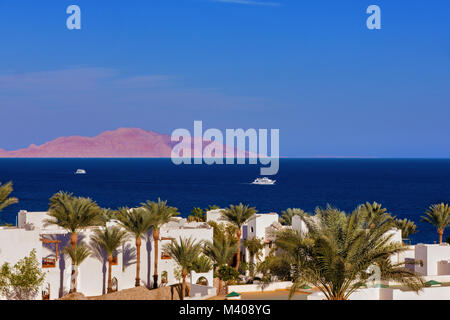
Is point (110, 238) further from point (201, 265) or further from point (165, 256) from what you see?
point (165, 256)

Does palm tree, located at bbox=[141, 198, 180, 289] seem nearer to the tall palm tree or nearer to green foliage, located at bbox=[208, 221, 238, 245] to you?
the tall palm tree

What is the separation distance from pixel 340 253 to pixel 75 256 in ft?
58.1

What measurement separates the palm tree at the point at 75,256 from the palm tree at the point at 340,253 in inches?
636

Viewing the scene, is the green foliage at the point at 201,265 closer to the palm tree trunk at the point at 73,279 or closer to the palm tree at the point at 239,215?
the palm tree trunk at the point at 73,279

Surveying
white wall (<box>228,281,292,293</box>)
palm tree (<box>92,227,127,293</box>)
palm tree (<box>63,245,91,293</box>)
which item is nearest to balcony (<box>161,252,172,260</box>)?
palm tree (<box>92,227,127,293</box>)

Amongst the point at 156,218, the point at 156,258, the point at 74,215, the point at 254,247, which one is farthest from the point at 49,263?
the point at 254,247

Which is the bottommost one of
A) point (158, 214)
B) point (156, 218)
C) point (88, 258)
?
point (88, 258)

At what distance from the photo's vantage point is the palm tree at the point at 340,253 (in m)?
17.2

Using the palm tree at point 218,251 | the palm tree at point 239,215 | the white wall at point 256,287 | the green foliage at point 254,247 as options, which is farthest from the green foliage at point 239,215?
the white wall at point 256,287

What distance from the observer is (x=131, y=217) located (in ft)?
111

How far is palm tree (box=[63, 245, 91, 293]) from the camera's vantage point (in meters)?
31.1

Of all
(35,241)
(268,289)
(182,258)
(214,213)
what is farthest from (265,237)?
(35,241)

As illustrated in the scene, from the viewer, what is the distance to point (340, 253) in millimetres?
17422
